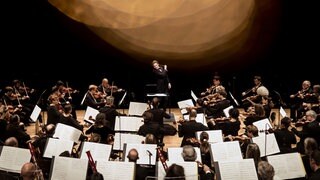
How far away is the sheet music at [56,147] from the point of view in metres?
7.70

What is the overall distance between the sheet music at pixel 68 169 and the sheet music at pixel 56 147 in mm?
1109

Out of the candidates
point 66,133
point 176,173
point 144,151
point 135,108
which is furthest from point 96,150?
point 135,108

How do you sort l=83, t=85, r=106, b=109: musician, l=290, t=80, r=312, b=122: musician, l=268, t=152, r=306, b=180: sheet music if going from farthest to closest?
l=290, t=80, r=312, b=122: musician → l=83, t=85, r=106, b=109: musician → l=268, t=152, r=306, b=180: sheet music

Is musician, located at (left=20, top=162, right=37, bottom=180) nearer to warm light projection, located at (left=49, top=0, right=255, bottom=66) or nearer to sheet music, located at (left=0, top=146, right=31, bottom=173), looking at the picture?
sheet music, located at (left=0, top=146, right=31, bottom=173)

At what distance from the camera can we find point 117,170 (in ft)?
21.5

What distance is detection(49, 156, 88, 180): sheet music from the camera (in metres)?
6.54

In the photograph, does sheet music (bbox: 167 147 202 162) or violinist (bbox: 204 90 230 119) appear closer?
sheet music (bbox: 167 147 202 162)

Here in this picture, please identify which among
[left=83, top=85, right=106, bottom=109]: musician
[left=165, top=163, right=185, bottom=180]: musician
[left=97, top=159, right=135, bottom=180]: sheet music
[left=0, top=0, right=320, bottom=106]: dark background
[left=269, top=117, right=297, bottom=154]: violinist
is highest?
[left=0, top=0, right=320, bottom=106]: dark background

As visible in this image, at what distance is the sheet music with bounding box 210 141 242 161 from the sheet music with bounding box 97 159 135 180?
166 cm

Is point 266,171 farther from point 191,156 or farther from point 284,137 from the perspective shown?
point 284,137

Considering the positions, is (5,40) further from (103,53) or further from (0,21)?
(103,53)

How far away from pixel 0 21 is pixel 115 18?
388 centimetres

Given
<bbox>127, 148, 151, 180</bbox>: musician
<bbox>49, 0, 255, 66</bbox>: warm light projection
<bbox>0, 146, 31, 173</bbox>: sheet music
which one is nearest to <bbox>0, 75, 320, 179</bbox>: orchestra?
<bbox>127, 148, 151, 180</bbox>: musician

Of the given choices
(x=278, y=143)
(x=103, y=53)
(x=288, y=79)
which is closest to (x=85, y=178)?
(x=278, y=143)
